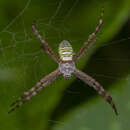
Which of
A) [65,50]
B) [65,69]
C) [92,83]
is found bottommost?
[92,83]

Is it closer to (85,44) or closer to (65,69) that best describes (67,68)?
(65,69)

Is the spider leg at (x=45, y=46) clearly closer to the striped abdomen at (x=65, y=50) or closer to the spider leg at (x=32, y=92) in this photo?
the striped abdomen at (x=65, y=50)

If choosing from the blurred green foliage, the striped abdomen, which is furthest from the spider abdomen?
the blurred green foliage

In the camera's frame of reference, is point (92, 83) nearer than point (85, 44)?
No

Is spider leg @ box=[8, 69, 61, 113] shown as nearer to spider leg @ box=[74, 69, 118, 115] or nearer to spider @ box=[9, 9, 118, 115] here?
spider @ box=[9, 9, 118, 115]

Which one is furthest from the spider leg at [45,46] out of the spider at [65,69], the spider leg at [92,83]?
the spider leg at [92,83]

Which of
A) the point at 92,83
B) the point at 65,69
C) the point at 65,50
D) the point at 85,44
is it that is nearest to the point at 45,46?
the point at 65,50
